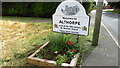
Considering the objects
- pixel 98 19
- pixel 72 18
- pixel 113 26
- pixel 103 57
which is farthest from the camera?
pixel 113 26

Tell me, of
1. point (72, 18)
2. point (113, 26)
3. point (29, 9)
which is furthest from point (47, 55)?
point (29, 9)

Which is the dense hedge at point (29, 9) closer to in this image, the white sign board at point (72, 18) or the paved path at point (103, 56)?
the white sign board at point (72, 18)

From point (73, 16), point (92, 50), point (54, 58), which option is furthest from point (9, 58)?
point (92, 50)

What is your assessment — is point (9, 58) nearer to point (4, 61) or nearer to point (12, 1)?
point (4, 61)

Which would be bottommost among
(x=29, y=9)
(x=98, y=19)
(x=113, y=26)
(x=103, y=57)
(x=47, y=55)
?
(x=103, y=57)

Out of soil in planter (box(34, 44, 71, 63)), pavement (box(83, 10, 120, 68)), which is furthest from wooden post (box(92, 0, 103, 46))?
soil in planter (box(34, 44, 71, 63))

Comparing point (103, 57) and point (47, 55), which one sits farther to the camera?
point (103, 57)

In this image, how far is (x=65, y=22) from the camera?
349cm

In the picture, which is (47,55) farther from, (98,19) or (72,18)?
(98,19)

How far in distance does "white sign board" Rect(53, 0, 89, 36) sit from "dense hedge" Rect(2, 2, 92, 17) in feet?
25.5

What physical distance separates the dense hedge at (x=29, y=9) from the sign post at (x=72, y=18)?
778 centimetres

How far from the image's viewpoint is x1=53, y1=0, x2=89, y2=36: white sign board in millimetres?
3277

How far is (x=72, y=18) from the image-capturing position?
3389 mm

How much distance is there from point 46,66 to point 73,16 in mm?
1675
